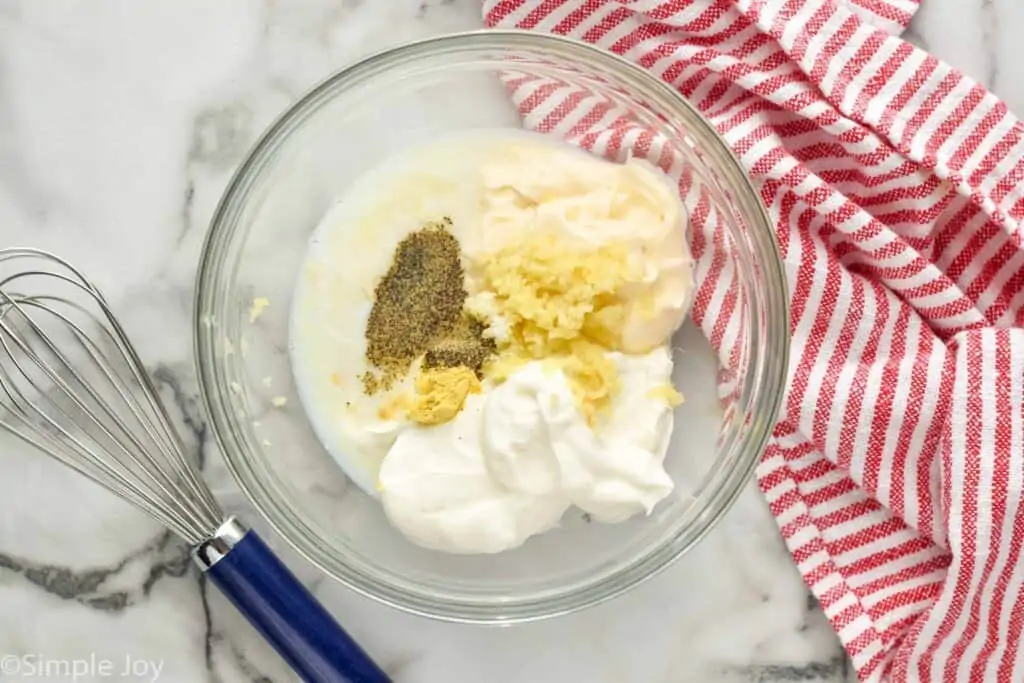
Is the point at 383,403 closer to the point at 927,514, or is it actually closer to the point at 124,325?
the point at 124,325

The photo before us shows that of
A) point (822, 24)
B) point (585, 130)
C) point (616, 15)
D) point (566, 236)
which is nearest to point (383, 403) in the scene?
point (566, 236)

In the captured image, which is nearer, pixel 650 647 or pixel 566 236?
pixel 566 236

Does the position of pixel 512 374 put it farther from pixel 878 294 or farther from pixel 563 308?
pixel 878 294

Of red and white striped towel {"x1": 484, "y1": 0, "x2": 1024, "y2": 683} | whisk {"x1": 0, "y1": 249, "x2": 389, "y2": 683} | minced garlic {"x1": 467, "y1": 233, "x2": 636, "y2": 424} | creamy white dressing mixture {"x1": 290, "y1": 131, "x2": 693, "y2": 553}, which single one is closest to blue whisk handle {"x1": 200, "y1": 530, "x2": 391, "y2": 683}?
whisk {"x1": 0, "y1": 249, "x2": 389, "y2": 683}

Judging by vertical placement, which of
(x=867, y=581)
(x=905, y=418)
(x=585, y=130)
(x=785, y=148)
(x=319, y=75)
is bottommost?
(x=867, y=581)

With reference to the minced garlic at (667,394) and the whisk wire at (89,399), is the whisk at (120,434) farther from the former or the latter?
the minced garlic at (667,394)

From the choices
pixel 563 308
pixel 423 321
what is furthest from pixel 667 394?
pixel 423 321

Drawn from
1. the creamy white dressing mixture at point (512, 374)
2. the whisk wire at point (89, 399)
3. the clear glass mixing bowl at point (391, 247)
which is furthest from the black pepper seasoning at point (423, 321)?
the whisk wire at point (89, 399)
